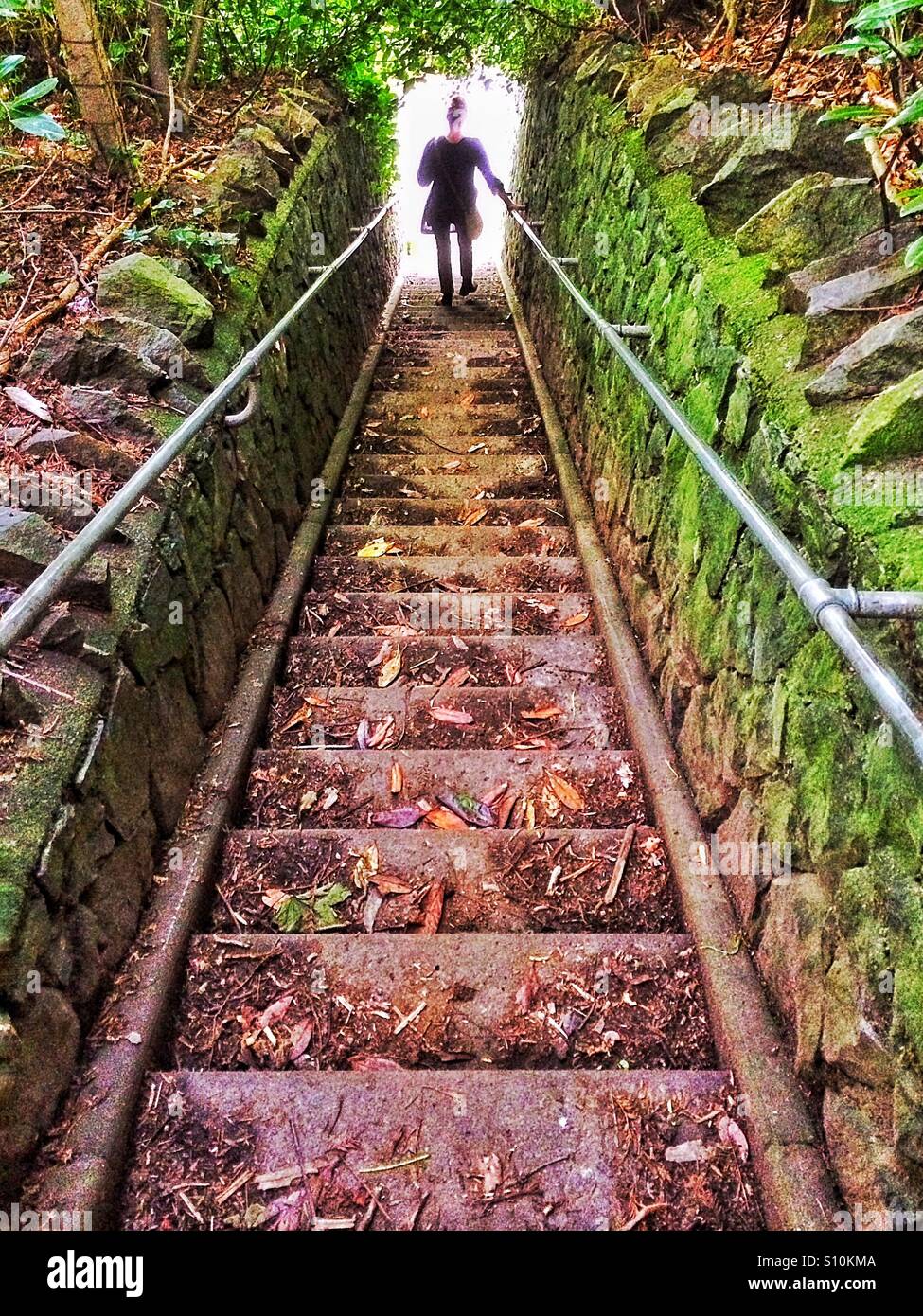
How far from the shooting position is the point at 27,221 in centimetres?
330

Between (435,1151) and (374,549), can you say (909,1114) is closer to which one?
(435,1151)

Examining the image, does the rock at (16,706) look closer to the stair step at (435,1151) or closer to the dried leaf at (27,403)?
the stair step at (435,1151)

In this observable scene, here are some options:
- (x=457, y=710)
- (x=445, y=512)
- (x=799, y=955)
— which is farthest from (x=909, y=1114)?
(x=445, y=512)

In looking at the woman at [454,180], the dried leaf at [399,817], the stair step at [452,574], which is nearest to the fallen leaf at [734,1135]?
the dried leaf at [399,817]

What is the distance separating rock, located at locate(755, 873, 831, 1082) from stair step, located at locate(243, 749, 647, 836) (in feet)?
2.34

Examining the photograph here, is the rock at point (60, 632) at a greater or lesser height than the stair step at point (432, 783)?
greater

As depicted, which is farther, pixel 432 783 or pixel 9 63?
pixel 432 783

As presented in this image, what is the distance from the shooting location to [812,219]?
2.30 meters

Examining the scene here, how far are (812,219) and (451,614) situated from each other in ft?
5.96

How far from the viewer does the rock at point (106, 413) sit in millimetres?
2510

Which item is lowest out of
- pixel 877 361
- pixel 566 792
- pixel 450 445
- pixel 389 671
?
pixel 566 792

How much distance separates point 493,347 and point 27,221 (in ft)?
13.0

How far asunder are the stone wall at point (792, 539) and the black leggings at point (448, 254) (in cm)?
313
